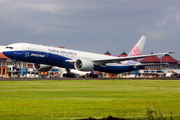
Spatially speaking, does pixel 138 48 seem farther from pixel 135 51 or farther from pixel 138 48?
pixel 135 51

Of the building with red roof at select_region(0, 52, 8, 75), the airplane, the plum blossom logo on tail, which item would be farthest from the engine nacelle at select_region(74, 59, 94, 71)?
the building with red roof at select_region(0, 52, 8, 75)

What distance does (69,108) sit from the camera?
668 inches

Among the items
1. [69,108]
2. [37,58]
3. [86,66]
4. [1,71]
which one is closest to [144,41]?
[86,66]

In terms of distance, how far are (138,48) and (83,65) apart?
28.8 m

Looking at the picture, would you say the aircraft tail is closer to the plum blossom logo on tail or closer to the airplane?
the plum blossom logo on tail

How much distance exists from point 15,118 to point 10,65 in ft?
585

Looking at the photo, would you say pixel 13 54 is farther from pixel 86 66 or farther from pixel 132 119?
pixel 132 119

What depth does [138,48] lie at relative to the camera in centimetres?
9162

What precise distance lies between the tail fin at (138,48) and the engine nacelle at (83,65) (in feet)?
78.0

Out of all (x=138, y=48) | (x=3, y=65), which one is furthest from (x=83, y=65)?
(x=3, y=65)

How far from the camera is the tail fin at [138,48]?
90.5 m

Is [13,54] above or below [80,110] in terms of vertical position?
above

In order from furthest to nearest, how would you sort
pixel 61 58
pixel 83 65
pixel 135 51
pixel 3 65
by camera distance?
pixel 3 65
pixel 135 51
pixel 83 65
pixel 61 58

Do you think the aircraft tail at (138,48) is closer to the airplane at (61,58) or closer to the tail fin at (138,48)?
the tail fin at (138,48)
